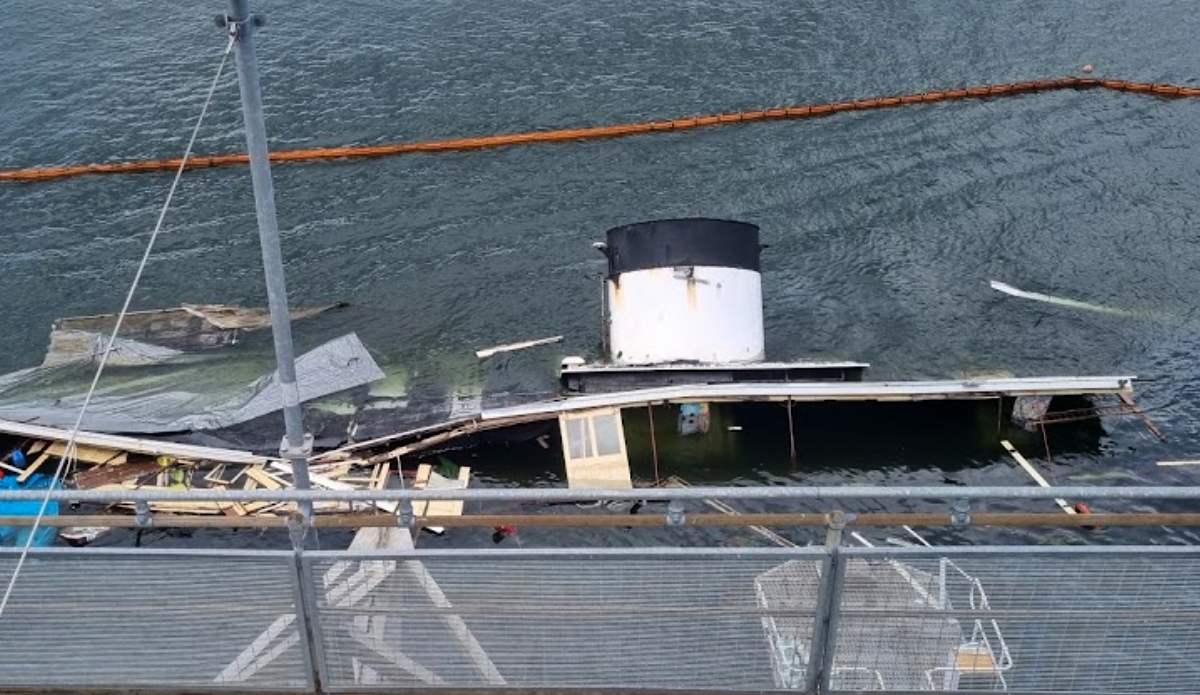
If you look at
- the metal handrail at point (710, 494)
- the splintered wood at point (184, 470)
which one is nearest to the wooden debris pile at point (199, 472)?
the splintered wood at point (184, 470)

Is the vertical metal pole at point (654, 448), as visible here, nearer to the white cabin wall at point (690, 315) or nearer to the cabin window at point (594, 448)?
the cabin window at point (594, 448)

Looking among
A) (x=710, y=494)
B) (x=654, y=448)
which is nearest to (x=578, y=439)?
(x=654, y=448)

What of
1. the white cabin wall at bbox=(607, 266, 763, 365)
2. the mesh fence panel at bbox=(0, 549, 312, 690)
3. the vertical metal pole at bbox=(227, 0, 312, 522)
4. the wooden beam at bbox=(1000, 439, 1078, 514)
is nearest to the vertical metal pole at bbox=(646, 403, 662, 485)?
the white cabin wall at bbox=(607, 266, 763, 365)

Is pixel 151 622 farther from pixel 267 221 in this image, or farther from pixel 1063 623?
pixel 1063 623

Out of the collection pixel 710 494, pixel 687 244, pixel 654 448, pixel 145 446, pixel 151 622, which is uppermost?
pixel 687 244

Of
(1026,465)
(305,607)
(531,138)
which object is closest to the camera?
(305,607)

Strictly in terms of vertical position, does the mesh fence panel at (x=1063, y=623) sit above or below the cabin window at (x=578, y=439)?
above

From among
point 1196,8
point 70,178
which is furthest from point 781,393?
point 1196,8

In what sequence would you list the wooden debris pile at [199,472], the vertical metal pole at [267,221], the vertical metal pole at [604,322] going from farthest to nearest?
the vertical metal pole at [604,322], the wooden debris pile at [199,472], the vertical metal pole at [267,221]
